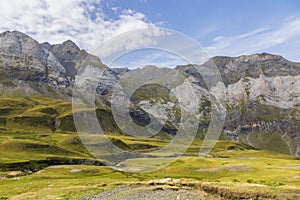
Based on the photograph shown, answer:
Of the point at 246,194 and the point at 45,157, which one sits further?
the point at 45,157

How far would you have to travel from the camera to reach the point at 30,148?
19150 centimetres

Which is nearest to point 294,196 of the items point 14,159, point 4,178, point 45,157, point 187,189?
point 187,189

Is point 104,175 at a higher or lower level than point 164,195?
lower

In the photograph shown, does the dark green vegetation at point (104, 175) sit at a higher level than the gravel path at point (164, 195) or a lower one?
lower

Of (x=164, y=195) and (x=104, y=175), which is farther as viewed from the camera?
(x=104, y=175)

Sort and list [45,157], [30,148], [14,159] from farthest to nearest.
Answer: [30,148] < [45,157] < [14,159]

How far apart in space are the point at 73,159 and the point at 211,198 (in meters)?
148

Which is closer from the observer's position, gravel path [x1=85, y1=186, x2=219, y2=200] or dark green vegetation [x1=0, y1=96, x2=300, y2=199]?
gravel path [x1=85, y1=186, x2=219, y2=200]

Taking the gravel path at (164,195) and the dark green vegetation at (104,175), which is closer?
the gravel path at (164,195)

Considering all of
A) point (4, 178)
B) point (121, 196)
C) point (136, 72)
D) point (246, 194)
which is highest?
point (136, 72)

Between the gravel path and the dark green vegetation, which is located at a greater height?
the gravel path

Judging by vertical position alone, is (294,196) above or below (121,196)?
above

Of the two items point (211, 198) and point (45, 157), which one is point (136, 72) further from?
point (45, 157)

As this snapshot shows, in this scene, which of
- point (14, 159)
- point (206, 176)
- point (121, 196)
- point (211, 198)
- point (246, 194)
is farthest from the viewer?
point (14, 159)
